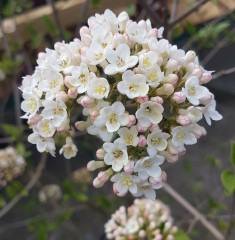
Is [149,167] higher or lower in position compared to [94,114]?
lower

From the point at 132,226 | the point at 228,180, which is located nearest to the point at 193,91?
the point at 228,180

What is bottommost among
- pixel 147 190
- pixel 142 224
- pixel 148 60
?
pixel 142 224

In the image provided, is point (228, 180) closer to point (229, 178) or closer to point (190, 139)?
point (229, 178)

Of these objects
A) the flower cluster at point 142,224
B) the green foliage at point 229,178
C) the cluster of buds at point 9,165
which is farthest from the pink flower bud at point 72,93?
the cluster of buds at point 9,165

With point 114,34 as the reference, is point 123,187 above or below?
below

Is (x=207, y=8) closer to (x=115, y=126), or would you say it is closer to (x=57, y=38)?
(x=57, y=38)

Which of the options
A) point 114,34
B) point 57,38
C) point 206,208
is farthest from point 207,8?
point 114,34
